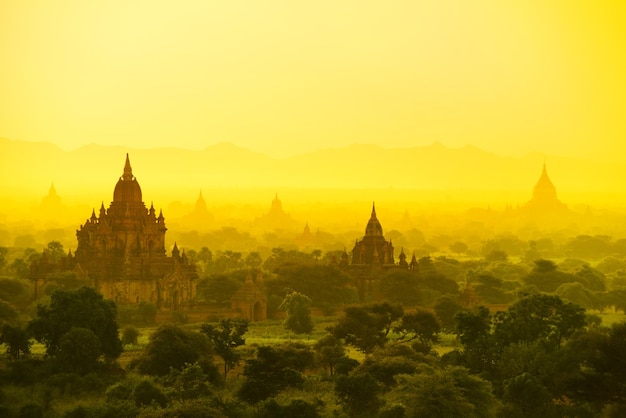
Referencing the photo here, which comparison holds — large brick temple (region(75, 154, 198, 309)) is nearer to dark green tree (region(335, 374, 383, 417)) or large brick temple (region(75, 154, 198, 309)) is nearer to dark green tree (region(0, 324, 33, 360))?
dark green tree (region(0, 324, 33, 360))

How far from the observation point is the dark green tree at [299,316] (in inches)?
2729

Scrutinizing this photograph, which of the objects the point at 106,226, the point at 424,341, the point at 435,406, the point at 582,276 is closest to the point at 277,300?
the point at 106,226

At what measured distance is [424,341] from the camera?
58438 millimetres

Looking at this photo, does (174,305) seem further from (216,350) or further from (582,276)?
(582,276)

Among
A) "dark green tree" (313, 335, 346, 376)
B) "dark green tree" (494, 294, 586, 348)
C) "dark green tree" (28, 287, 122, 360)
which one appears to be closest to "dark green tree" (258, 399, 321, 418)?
"dark green tree" (313, 335, 346, 376)

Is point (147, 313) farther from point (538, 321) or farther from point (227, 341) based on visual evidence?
point (538, 321)

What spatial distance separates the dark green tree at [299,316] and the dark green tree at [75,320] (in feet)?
50.0

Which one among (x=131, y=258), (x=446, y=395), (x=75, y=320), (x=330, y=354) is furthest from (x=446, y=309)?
(x=446, y=395)

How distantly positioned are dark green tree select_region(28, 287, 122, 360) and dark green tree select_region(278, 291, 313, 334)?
15.2 metres

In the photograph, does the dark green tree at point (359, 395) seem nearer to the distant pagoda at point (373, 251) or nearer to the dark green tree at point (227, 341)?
the dark green tree at point (227, 341)

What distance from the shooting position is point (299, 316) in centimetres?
6956

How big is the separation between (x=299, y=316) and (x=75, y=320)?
56.9ft

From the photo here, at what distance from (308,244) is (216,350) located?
13114cm

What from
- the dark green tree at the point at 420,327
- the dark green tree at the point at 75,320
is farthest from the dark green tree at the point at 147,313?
the dark green tree at the point at 420,327
